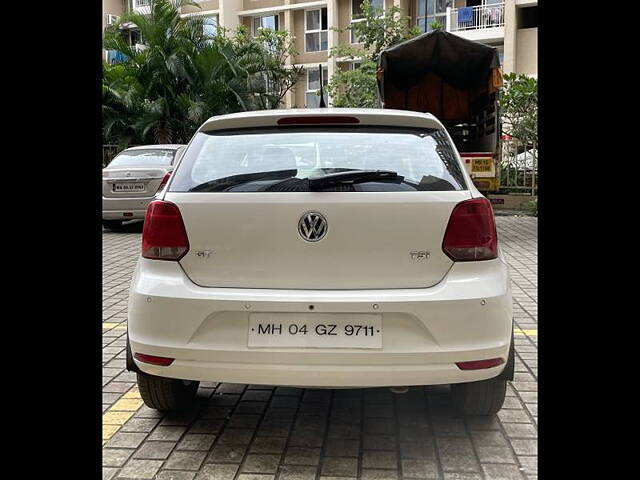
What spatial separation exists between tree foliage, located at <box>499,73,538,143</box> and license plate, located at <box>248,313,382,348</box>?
12625 millimetres

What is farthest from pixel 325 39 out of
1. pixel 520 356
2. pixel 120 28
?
pixel 520 356

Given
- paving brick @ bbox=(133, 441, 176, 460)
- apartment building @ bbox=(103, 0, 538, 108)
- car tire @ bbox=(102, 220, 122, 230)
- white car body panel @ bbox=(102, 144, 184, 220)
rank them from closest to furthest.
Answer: paving brick @ bbox=(133, 441, 176, 460) < white car body panel @ bbox=(102, 144, 184, 220) < car tire @ bbox=(102, 220, 122, 230) < apartment building @ bbox=(103, 0, 538, 108)

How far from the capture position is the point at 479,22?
28203 millimetres

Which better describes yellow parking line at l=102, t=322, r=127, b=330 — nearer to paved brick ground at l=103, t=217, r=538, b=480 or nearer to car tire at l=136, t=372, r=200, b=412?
paved brick ground at l=103, t=217, r=538, b=480

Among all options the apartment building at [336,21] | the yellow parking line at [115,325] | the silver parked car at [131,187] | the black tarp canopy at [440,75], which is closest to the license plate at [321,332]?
the yellow parking line at [115,325]

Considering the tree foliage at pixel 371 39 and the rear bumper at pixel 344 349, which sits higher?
the tree foliage at pixel 371 39

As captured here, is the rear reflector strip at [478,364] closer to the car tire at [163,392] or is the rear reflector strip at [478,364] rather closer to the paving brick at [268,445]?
the paving brick at [268,445]

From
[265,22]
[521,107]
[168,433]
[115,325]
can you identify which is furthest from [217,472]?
[265,22]

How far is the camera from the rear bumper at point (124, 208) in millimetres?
11727

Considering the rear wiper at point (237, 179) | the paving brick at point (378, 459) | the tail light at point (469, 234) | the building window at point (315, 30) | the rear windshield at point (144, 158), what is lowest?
the paving brick at point (378, 459)

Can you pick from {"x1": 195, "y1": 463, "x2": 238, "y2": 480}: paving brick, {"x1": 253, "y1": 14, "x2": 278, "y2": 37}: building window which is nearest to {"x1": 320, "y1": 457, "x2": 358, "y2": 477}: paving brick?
{"x1": 195, "y1": 463, "x2": 238, "y2": 480}: paving brick

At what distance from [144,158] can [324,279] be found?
1006cm

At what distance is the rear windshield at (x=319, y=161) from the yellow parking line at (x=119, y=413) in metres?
1.34

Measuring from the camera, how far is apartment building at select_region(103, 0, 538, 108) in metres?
27.3
